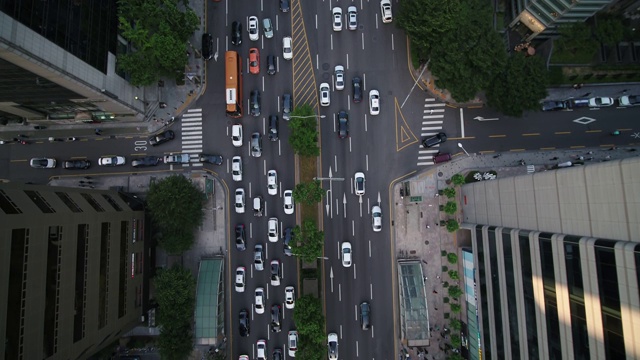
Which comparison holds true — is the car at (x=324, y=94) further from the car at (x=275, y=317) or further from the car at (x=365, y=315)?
the car at (x=275, y=317)

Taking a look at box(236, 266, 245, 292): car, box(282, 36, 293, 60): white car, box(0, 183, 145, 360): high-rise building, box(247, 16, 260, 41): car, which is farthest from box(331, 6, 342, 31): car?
box(0, 183, 145, 360): high-rise building

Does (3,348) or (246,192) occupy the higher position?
(246,192)

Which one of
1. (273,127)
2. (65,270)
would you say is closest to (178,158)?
(273,127)

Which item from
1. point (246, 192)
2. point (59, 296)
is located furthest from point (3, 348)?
point (246, 192)

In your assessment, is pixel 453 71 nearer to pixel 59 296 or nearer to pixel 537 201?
pixel 537 201

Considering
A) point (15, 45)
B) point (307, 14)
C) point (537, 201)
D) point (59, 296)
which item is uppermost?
point (307, 14)

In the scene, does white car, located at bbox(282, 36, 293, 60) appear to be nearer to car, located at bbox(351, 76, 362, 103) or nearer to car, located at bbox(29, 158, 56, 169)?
car, located at bbox(351, 76, 362, 103)

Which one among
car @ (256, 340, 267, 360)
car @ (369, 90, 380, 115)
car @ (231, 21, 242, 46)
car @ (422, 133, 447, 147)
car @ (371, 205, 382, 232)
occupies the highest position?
car @ (231, 21, 242, 46)
